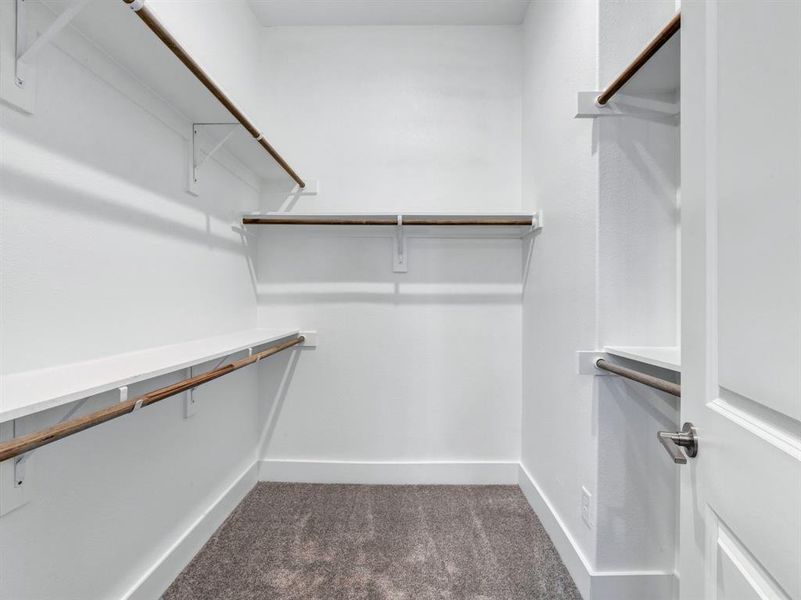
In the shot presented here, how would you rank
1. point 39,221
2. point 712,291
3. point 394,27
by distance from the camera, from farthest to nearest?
point 394,27 → point 39,221 → point 712,291

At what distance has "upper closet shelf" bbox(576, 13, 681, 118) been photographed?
1.06m

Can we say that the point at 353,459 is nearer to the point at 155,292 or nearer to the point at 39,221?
the point at 155,292

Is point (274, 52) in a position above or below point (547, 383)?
above

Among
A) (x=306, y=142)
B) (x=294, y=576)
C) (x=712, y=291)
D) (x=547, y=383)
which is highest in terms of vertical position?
(x=306, y=142)

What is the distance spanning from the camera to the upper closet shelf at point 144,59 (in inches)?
30.8

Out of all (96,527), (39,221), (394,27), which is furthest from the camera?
(394,27)

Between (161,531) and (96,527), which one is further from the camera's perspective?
(161,531)

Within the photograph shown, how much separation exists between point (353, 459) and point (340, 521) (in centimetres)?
39

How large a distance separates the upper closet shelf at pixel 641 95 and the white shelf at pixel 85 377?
1427mm

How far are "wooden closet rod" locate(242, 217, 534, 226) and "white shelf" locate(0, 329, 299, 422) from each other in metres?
0.81

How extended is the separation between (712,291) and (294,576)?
1556 millimetres

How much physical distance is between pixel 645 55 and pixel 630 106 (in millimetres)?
285

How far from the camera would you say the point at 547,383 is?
1648 millimetres

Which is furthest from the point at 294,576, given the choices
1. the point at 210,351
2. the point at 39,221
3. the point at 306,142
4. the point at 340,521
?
the point at 306,142
